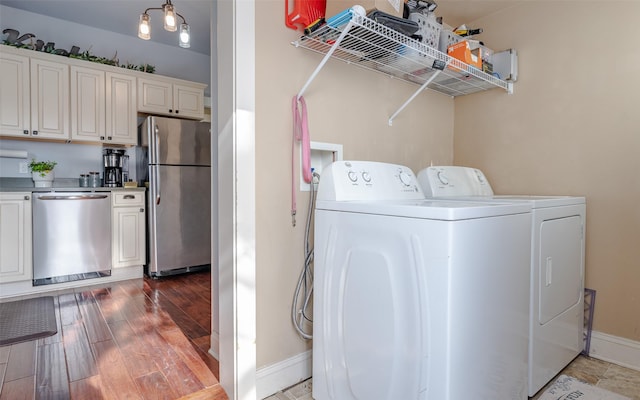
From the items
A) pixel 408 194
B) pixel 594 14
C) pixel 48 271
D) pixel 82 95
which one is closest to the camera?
pixel 408 194

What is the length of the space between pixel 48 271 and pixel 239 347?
261cm

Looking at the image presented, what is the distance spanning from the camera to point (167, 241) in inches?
136

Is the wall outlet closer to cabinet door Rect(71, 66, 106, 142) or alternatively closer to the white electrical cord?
the white electrical cord

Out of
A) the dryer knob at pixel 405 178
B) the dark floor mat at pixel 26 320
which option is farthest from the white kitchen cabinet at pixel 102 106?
the dryer knob at pixel 405 178

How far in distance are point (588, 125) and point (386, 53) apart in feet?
4.22

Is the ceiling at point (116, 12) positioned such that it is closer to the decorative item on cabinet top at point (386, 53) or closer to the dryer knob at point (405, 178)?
the decorative item on cabinet top at point (386, 53)

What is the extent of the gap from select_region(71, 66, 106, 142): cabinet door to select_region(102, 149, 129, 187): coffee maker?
0.20 metres

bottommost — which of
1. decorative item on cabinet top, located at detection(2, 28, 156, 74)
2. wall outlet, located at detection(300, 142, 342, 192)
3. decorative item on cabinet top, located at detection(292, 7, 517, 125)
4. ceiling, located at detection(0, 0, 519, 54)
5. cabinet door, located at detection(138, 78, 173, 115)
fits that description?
wall outlet, located at detection(300, 142, 342, 192)

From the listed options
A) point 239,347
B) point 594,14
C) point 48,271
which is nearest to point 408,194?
point 239,347

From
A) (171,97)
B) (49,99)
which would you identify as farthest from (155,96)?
(49,99)

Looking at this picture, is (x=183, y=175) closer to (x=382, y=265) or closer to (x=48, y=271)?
(x=48, y=271)

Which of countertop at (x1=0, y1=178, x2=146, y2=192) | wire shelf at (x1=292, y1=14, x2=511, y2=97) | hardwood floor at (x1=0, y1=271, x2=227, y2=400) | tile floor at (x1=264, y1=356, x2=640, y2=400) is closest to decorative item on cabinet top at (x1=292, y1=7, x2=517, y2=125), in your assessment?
wire shelf at (x1=292, y1=14, x2=511, y2=97)

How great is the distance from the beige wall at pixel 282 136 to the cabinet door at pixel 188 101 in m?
2.75

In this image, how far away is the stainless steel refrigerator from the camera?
11.1 ft
